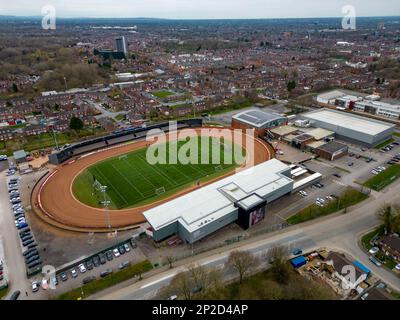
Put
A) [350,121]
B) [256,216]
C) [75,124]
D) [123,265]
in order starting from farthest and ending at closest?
[75,124] → [350,121] → [256,216] → [123,265]

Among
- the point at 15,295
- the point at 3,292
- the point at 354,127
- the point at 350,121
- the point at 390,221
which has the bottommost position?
the point at 3,292

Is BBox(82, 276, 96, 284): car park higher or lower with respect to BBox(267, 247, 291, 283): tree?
lower

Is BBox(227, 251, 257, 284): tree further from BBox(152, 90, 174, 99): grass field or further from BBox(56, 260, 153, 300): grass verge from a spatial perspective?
BBox(152, 90, 174, 99): grass field

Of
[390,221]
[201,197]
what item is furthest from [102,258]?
[390,221]

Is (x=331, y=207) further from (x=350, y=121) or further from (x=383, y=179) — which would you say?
(x=350, y=121)

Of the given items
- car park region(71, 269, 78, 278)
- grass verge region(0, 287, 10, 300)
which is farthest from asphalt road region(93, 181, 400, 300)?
grass verge region(0, 287, 10, 300)
